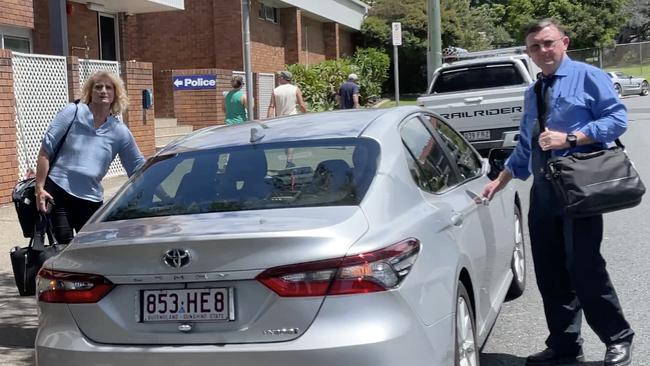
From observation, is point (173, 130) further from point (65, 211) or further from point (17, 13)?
point (65, 211)

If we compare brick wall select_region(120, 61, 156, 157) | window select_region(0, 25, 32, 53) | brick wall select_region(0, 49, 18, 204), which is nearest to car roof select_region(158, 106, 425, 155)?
brick wall select_region(0, 49, 18, 204)

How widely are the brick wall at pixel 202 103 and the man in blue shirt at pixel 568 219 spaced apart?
1389cm

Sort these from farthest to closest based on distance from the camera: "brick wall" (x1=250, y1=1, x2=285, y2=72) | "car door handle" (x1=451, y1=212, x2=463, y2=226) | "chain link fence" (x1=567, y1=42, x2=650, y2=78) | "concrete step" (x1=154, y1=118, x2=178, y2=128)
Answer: "chain link fence" (x1=567, y1=42, x2=650, y2=78)
"brick wall" (x1=250, y1=1, x2=285, y2=72)
"concrete step" (x1=154, y1=118, x2=178, y2=128)
"car door handle" (x1=451, y1=212, x2=463, y2=226)

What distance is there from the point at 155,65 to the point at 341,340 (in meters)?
21.5

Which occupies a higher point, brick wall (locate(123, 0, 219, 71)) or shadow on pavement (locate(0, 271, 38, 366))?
brick wall (locate(123, 0, 219, 71))

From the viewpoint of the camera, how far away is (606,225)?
9.09 m

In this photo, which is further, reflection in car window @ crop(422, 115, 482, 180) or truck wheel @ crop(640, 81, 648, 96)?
truck wheel @ crop(640, 81, 648, 96)

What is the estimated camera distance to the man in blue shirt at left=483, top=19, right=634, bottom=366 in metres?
4.35

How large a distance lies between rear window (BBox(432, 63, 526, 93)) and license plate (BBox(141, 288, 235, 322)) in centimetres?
1109

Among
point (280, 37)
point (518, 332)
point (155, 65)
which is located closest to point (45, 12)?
point (155, 65)

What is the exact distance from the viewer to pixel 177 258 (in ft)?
10.5

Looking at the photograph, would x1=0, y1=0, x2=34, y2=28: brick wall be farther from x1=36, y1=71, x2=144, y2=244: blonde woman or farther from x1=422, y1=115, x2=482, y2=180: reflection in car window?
x1=422, y1=115, x2=482, y2=180: reflection in car window

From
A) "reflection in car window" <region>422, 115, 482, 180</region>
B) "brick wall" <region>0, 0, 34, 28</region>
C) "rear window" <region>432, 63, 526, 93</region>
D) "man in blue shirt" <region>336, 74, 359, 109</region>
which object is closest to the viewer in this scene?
"reflection in car window" <region>422, 115, 482, 180</region>

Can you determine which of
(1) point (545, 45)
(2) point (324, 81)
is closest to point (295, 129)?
(1) point (545, 45)
